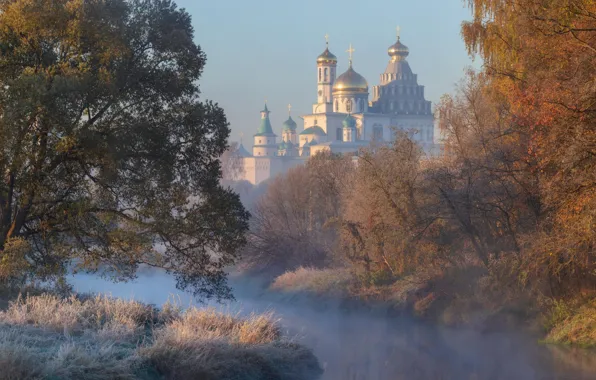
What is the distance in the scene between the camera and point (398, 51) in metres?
139

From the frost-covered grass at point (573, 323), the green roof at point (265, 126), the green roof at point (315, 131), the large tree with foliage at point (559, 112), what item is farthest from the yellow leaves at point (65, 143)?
the green roof at point (265, 126)

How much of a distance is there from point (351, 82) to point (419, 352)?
390 ft

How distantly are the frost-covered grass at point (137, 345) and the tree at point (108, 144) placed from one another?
4.28ft

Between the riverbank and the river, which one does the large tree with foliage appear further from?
the river

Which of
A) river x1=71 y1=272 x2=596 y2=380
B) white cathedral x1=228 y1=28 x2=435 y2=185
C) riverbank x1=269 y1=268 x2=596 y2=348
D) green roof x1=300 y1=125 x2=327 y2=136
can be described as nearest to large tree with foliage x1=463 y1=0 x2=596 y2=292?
riverbank x1=269 y1=268 x2=596 y2=348

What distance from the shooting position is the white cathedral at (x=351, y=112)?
135 m

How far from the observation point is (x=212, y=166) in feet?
51.1

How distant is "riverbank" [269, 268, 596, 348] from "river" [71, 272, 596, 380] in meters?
0.33

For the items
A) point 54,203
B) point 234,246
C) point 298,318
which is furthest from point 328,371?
point 298,318

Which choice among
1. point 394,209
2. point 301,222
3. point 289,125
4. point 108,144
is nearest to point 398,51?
point 289,125

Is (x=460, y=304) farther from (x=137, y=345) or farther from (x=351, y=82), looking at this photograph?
(x=351, y=82)

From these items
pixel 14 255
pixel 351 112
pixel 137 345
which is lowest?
pixel 137 345

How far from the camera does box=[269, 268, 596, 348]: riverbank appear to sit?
17.3 meters

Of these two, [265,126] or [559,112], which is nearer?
[559,112]
